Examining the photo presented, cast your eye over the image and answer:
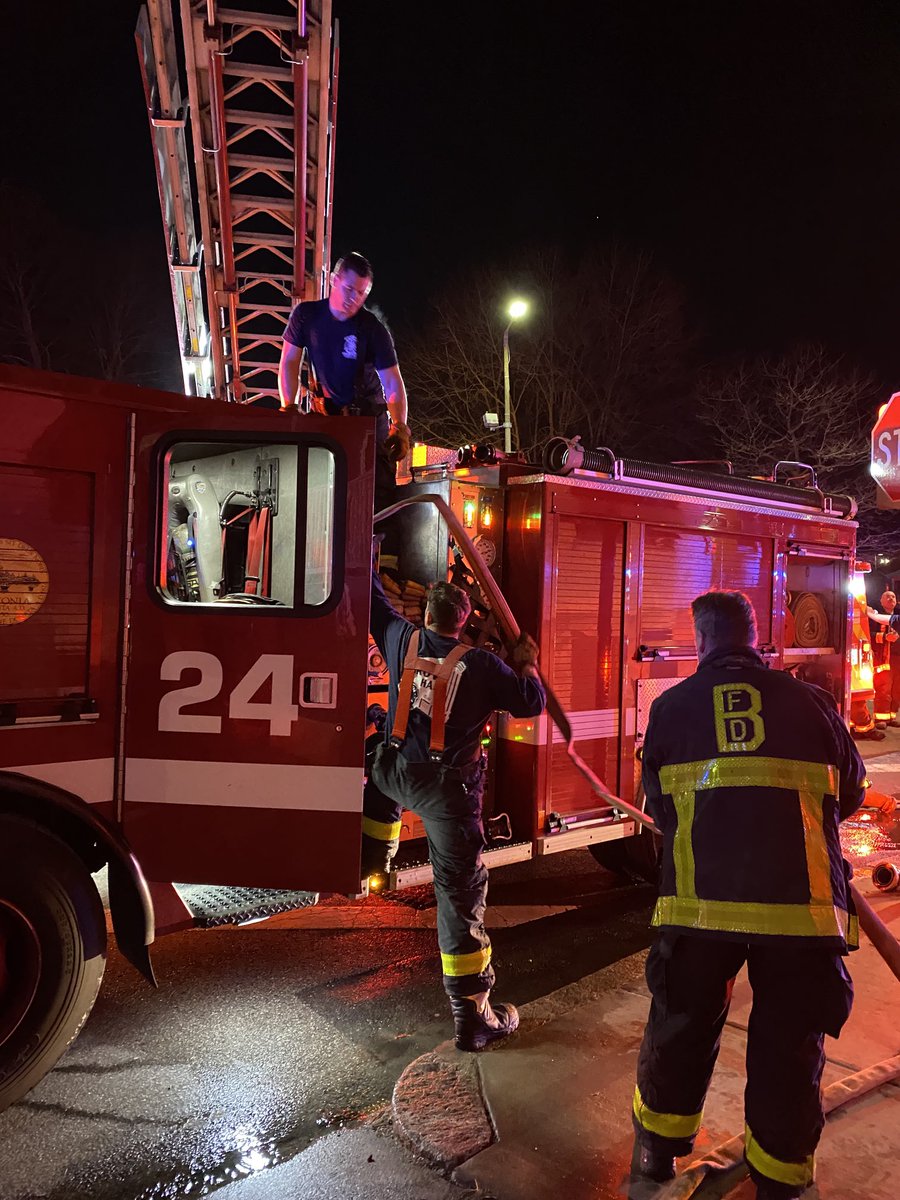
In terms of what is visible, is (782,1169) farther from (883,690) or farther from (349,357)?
(883,690)

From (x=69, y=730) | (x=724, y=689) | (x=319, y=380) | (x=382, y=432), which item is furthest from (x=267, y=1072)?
(x=319, y=380)

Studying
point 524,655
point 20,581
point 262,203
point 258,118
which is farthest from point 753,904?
point 262,203

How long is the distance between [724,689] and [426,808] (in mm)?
1491

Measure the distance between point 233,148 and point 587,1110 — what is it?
8.09 meters

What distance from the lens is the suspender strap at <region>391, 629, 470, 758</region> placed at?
3457 millimetres

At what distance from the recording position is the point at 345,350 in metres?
4.38

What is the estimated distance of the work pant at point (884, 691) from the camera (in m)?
13.9

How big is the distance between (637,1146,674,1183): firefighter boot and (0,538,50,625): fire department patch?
261 cm

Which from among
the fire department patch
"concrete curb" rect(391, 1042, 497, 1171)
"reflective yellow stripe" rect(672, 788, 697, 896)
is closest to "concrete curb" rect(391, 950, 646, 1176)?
"concrete curb" rect(391, 1042, 497, 1171)

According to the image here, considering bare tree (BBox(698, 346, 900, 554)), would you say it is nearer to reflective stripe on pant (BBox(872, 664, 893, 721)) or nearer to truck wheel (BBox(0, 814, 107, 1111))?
reflective stripe on pant (BBox(872, 664, 893, 721))

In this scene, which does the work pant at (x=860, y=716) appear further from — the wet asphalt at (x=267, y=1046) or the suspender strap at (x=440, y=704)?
the suspender strap at (x=440, y=704)

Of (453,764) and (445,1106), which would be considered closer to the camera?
(445,1106)

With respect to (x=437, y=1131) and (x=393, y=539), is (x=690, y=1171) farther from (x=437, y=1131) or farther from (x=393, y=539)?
(x=393, y=539)

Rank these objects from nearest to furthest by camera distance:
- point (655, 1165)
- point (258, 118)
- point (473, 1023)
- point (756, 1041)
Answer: point (756, 1041)
point (655, 1165)
point (473, 1023)
point (258, 118)
